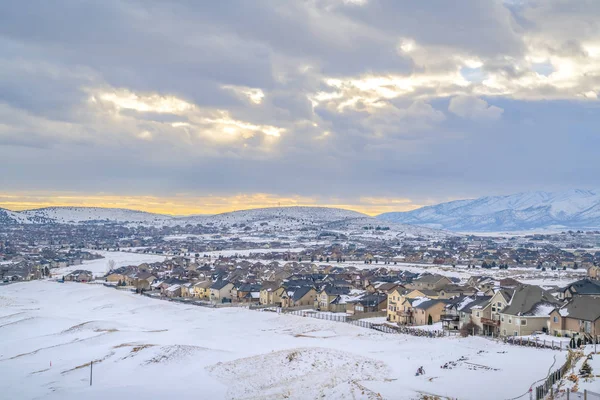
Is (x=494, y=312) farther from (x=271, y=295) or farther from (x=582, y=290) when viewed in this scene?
(x=271, y=295)

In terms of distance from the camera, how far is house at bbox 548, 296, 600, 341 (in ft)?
150

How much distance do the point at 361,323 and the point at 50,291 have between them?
65.8m

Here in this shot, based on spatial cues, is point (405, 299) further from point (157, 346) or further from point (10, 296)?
point (10, 296)

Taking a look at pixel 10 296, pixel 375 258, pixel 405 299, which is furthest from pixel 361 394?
pixel 375 258

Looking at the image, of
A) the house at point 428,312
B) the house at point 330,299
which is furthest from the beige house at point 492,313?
the house at point 330,299

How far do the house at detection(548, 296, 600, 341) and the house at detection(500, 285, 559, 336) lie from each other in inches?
40.6

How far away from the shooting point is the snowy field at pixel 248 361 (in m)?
33.5

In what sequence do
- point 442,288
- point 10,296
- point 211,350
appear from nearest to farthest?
point 211,350 < point 442,288 < point 10,296

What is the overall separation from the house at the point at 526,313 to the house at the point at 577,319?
40.6 inches

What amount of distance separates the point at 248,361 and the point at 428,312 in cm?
2798

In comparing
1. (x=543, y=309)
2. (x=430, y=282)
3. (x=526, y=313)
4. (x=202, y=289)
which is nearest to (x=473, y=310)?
(x=526, y=313)

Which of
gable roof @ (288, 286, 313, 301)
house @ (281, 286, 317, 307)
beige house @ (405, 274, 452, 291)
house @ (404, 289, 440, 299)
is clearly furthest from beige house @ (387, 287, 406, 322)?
beige house @ (405, 274, 452, 291)

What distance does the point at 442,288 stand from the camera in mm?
86750

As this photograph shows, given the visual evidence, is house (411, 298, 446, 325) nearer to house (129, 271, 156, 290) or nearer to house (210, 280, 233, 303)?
house (210, 280, 233, 303)
